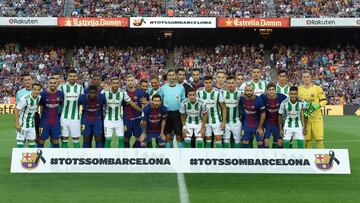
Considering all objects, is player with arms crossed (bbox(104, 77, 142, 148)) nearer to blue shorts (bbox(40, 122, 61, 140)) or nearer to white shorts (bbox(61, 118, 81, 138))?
white shorts (bbox(61, 118, 81, 138))

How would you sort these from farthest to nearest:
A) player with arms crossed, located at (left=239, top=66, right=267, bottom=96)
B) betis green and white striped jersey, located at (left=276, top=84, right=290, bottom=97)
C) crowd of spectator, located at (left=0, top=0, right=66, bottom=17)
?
1. crowd of spectator, located at (left=0, top=0, right=66, bottom=17)
2. player with arms crossed, located at (left=239, top=66, right=267, bottom=96)
3. betis green and white striped jersey, located at (left=276, top=84, right=290, bottom=97)

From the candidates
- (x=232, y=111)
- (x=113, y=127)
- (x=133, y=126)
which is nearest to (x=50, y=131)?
(x=113, y=127)

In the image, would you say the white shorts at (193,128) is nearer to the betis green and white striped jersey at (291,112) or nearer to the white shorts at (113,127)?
the white shorts at (113,127)

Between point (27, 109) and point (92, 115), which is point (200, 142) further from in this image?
point (27, 109)

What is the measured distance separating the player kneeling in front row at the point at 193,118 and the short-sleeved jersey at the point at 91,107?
1.61 meters

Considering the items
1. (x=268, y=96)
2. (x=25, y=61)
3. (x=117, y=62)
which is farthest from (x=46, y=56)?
(x=268, y=96)

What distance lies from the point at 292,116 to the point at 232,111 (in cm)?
119

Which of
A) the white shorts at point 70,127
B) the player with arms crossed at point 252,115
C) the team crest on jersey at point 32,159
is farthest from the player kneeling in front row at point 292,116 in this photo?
the team crest on jersey at point 32,159

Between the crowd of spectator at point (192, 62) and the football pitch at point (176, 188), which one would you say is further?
the crowd of spectator at point (192, 62)

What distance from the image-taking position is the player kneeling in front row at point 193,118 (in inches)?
483

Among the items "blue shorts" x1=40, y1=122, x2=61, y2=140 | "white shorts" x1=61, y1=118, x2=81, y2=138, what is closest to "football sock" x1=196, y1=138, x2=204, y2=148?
"white shorts" x1=61, y1=118, x2=81, y2=138

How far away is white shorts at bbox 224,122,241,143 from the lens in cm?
1253

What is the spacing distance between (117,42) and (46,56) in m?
4.78

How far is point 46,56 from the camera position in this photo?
3950 centimetres
